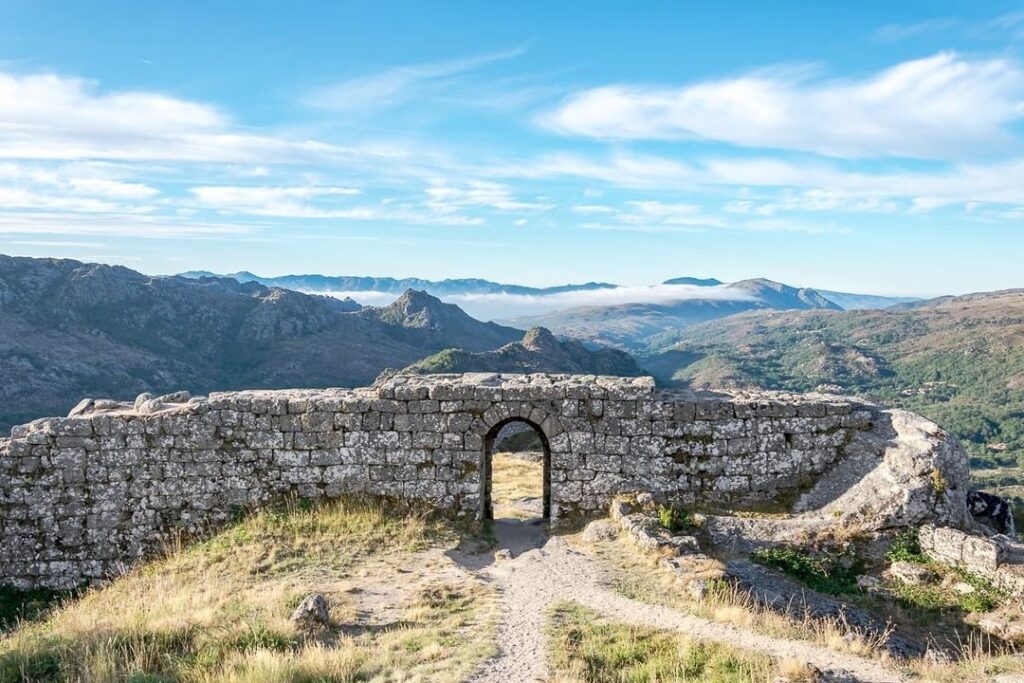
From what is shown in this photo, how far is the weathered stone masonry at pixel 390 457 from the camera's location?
42.5ft

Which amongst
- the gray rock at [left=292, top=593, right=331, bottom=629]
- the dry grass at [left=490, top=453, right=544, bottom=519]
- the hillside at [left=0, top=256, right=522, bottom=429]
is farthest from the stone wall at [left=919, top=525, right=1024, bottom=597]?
the hillside at [left=0, top=256, right=522, bottom=429]

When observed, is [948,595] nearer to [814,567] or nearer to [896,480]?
[814,567]

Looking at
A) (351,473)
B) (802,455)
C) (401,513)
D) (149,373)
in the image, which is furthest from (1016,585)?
(149,373)

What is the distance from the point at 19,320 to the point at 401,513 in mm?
121530

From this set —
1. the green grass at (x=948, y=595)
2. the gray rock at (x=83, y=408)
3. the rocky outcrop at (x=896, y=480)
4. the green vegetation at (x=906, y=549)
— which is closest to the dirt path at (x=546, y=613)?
the green grass at (x=948, y=595)

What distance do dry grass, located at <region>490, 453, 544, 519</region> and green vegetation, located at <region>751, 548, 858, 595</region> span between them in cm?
479

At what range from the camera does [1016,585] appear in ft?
33.3

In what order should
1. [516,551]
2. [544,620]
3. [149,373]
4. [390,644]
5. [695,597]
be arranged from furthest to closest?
[149,373]
[516,551]
[695,597]
[544,620]
[390,644]

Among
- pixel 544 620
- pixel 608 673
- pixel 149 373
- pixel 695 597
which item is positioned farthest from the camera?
pixel 149 373

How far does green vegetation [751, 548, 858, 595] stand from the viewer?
10953 millimetres

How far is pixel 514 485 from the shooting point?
57.4ft

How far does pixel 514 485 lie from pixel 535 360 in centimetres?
7902

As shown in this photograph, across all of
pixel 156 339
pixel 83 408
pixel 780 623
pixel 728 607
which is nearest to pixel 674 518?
pixel 728 607

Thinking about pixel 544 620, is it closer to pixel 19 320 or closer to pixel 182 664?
pixel 182 664
